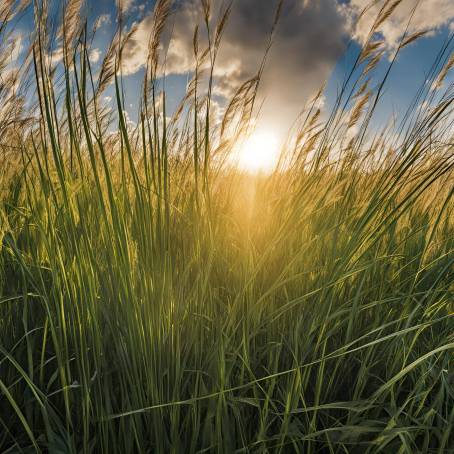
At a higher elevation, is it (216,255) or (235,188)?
(235,188)

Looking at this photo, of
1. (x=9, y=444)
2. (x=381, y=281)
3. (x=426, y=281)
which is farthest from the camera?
(x=426, y=281)

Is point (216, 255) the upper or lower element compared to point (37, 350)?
upper

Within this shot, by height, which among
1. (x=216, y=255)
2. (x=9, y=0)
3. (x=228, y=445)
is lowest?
(x=228, y=445)

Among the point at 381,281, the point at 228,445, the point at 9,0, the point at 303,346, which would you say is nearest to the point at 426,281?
the point at 381,281

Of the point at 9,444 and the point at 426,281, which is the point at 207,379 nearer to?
the point at 9,444

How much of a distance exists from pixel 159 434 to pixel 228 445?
153 mm

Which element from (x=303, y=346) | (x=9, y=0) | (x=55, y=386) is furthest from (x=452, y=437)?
(x=9, y=0)

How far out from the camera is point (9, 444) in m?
1.04

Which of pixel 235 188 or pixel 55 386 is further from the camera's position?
pixel 235 188

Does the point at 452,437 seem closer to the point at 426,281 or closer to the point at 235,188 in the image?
the point at 426,281

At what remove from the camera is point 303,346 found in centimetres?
106

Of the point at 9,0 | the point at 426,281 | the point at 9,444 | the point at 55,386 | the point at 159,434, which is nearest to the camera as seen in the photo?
the point at 159,434

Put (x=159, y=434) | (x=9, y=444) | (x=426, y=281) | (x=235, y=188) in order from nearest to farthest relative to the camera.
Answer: (x=159, y=434)
(x=9, y=444)
(x=426, y=281)
(x=235, y=188)

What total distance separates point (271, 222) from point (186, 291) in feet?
2.17
